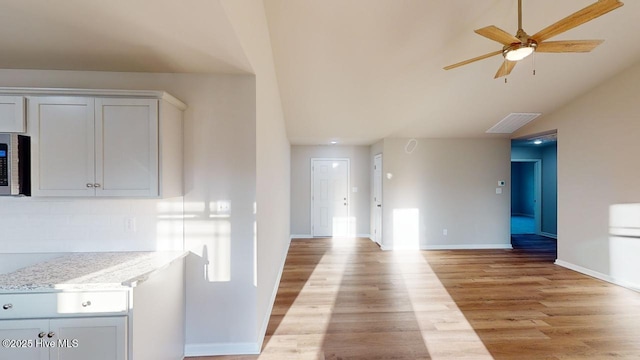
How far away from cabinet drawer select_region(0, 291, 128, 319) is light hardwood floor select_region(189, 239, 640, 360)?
3.33 ft

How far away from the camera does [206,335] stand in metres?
2.17

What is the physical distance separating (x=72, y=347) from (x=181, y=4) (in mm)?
1967

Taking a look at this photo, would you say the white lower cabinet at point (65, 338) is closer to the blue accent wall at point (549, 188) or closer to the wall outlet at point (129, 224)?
the wall outlet at point (129, 224)

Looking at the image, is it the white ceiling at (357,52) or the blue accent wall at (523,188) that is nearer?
the white ceiling at (357,52)

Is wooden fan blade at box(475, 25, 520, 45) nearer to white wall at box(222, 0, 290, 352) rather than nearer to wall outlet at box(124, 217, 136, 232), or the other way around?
white wall at box(222, 0, 290, 352)

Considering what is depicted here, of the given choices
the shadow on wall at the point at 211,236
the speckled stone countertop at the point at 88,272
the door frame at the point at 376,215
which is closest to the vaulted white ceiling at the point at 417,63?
the door frame at the point at 376,215

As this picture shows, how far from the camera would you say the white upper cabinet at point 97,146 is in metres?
1.78

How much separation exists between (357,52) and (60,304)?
3.25 meters

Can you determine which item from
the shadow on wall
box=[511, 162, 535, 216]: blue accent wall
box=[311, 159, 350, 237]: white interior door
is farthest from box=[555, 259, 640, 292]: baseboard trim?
box=[511, 162, 535, 216]: blue accent wall

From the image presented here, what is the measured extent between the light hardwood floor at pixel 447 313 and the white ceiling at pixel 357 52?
94.8 inches

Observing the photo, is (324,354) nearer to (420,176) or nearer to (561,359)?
(561,359)

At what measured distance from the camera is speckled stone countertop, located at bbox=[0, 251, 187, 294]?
4.75 feet

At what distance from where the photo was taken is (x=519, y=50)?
2230 millimetres

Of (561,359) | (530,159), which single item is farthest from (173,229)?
(530,159)
